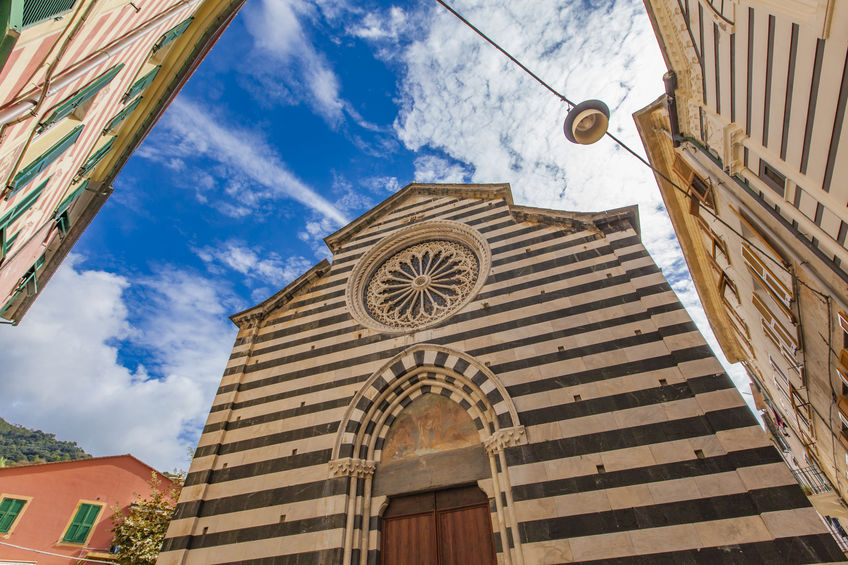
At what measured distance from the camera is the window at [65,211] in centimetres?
790

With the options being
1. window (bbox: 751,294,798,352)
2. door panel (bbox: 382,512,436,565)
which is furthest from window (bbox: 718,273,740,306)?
door panel (bbox: 382,512,436,565)

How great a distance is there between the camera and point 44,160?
5.62 m

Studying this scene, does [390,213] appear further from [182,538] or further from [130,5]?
[182,538]

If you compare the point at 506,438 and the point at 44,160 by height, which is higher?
the point at 44,160

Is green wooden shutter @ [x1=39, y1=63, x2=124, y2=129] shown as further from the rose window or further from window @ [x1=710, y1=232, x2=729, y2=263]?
window @ [x1=710, y1=232, x2=729, y2=263]

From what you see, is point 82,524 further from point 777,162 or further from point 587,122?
point 777,162

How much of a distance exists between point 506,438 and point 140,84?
386 inches

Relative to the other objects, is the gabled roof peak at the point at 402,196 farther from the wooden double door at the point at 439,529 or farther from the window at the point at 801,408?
the window at the point at 801,408

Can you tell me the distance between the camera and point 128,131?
9086 millimetres

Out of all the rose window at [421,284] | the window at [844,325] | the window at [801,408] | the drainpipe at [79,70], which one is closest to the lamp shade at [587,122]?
the window at [844,325]

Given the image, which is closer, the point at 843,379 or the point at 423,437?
the point at 843,379

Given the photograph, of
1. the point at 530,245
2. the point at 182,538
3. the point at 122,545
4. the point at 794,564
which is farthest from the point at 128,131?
the point at 794,564

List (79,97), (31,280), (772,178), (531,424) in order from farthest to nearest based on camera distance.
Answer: (31,280), (531,424), (772,178), (79,97)

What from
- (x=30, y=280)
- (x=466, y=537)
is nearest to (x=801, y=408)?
(x=466, y=537)
